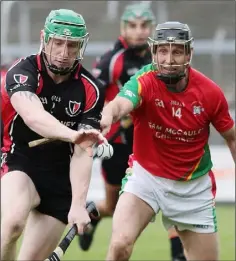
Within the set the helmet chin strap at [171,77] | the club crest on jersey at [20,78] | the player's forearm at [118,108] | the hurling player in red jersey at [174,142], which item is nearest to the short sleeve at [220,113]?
the hurling player in red jersey at [174,142]

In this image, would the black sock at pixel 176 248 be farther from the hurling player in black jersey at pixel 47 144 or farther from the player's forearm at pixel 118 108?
the player's forearm at pixel 118 108

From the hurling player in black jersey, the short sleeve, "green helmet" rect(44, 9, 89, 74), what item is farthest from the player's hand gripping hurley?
the short sleeve

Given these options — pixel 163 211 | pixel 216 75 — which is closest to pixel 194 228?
pixel 163 211

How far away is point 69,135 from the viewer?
5.11 meters

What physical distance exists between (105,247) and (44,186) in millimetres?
3505

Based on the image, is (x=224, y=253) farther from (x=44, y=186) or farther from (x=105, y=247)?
(x=44, y=186)

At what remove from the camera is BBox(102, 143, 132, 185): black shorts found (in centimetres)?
909

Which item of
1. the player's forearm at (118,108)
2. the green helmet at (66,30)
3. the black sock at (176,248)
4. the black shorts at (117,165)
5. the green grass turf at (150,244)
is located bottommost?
the green grass turf at (150,244)

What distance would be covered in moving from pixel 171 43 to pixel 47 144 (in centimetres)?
100

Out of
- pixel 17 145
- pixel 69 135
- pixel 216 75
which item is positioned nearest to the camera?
pixel 69 135

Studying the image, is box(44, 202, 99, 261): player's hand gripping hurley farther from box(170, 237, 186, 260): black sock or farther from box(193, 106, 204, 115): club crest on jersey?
box(170, 237, 186, 260): black sock

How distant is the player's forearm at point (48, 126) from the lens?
17.1ft

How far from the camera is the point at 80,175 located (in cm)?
579

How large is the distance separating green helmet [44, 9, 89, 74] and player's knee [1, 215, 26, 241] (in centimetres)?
91
